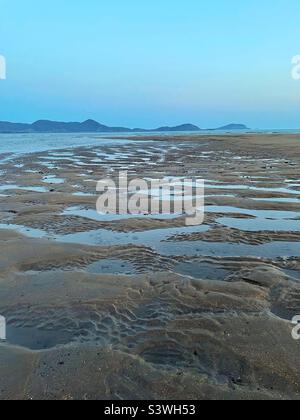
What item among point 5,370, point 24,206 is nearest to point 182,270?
point 5,370

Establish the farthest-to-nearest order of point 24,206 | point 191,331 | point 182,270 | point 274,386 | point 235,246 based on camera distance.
A: 1. point 24,206
2. point 235,246
3. point 182,270
4. point 191,331
5. point 274,386

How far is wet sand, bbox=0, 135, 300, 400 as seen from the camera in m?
3.97

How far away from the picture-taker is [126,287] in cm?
617

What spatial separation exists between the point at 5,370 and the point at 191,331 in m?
2.10

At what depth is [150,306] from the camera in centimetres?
558

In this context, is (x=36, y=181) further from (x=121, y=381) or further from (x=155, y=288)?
(x=121, y=381)

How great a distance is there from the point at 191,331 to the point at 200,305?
726 millimetres

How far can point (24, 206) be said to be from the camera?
12.7 metres

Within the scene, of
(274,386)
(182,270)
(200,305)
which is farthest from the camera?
(182,270)

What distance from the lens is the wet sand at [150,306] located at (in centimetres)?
397

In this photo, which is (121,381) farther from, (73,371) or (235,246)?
(235,246)

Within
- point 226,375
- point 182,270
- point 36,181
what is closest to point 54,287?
point 182,270

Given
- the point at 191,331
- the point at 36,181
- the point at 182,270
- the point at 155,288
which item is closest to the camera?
the point at 191,331

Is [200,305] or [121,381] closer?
[121,381]
